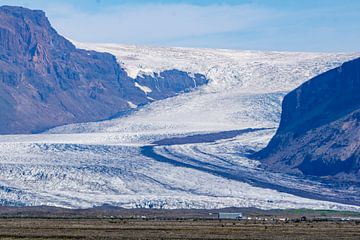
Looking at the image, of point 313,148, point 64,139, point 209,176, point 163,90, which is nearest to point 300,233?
point 209,176

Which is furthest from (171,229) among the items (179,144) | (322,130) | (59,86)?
(59,86)

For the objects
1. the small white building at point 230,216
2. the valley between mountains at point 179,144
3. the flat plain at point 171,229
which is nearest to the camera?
the flat plain at point 171,229

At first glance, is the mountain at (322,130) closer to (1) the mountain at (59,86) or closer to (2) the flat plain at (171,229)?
(2) the flat plain at (171,229)

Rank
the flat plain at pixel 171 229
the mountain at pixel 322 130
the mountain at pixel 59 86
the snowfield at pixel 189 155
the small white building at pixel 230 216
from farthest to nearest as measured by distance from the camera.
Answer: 1. the mountain at pixel 59 86
2. the mountain at pixel 322 130
3. the snowfield at pixel 189 155
4. the small white building at pixel 230 216
5. the flat plain at pixel 171 229

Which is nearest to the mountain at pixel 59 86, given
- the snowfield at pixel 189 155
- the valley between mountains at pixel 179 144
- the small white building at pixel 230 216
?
the valley between mountains at pixel 179 144

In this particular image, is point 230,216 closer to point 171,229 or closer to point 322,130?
point 171,229

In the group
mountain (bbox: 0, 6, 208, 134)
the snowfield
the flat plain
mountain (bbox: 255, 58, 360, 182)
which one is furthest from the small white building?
mountain (bbox: 0, 6, 208, 134)

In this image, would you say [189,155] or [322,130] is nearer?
[189,155]
